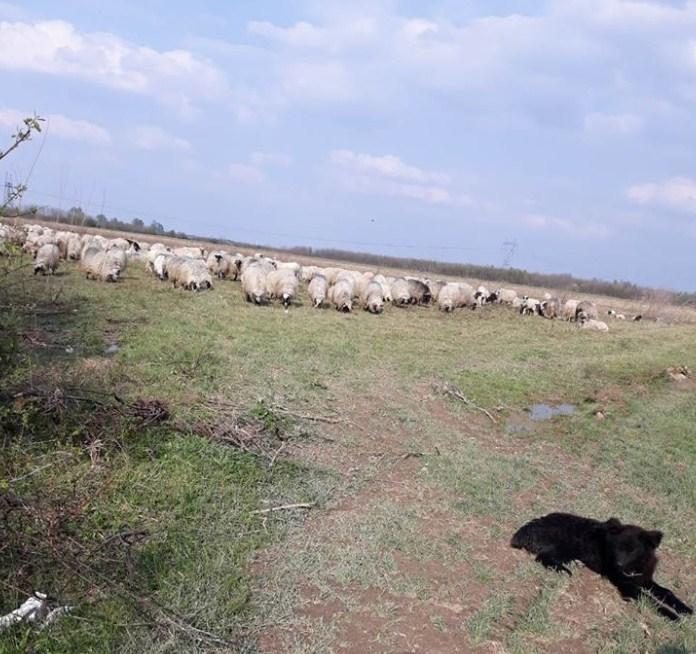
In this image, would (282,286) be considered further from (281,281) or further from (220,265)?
(220,265)

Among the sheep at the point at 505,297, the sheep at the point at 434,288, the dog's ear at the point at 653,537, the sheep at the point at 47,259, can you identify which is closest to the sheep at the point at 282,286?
the sheep at the point at 47,259

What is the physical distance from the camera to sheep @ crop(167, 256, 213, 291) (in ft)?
67.9

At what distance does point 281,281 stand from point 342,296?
2.15 meters

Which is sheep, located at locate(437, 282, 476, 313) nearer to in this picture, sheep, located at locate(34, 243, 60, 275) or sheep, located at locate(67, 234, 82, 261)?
sheep, located at locate(34, 243, 60, 275)

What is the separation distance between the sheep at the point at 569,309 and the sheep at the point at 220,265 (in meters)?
14.7

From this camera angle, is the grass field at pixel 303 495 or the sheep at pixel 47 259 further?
the sheep at pixel 47 259

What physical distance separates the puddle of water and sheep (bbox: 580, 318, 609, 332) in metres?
13.0

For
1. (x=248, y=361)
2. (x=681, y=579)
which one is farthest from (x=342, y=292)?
(x=681, y=579)

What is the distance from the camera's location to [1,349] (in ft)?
16.4

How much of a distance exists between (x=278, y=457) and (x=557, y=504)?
3.06 m

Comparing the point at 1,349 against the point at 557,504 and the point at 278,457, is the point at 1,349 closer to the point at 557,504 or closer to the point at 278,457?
the point at 278,457

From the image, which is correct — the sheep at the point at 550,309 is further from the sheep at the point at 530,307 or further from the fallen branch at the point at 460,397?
the fallen branch at the point at 460,397

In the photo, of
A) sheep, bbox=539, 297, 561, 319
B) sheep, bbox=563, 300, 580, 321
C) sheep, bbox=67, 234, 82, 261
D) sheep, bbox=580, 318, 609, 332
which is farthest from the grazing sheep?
sheep, bbox=563, 300, 580, 321

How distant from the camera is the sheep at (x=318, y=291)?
20936 mm
